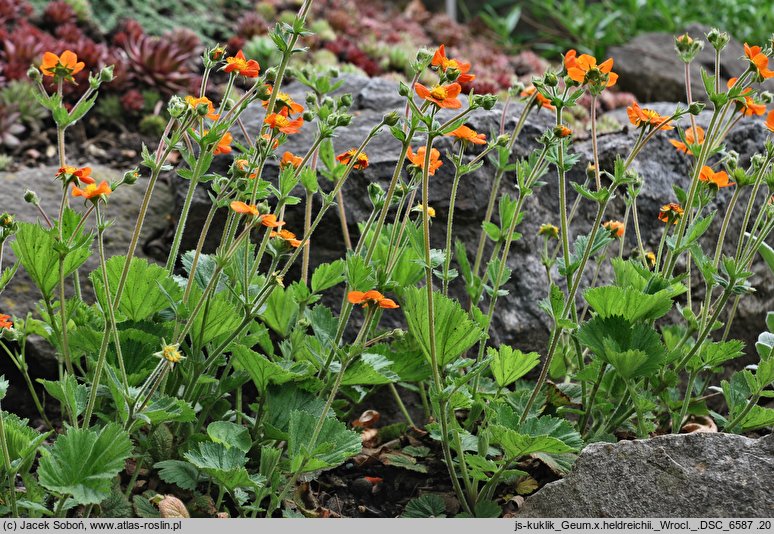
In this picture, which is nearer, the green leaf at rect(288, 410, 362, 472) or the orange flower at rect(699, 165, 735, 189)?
the green leaf at rect(288, 410, 362, 472)

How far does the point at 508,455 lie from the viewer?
210 cm

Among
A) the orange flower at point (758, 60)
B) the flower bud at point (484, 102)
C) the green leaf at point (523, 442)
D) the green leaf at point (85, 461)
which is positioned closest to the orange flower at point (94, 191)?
the green leaf at point (85, 461)

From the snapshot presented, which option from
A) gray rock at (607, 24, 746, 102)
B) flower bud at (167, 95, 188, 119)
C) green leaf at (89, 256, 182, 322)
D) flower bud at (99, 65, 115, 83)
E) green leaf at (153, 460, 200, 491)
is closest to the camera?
flower bud at (167, 95, 188, 119)

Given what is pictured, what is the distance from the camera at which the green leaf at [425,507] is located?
7.49 feet

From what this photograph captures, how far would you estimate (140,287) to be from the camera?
7.45 feet

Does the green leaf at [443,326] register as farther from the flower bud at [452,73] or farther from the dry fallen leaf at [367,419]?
the dry fallen leaf at [367,419]

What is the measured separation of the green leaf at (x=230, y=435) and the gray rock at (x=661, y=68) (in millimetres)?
4833

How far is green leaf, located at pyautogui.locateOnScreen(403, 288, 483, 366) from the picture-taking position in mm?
2133

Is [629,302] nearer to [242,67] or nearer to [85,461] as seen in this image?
[242,67]

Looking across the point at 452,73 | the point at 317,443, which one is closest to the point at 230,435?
the point at 317,443

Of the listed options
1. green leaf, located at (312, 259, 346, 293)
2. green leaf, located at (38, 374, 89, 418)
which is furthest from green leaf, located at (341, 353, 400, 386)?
green leaf, located at (38, 374, 89, 418)

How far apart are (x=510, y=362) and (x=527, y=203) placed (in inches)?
42.5

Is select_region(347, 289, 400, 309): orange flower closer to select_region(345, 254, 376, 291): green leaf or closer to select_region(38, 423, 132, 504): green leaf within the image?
select_region(345, 254, 376, 291): green leaf

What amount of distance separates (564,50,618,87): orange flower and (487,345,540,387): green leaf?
2.43 ft
